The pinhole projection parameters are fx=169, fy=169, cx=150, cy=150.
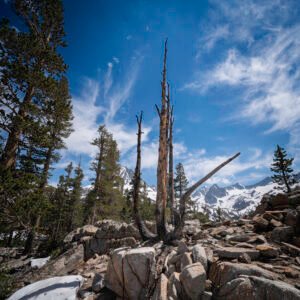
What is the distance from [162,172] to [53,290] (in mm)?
5983

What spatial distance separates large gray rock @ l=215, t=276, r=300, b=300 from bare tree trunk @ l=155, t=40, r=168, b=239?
4396mm

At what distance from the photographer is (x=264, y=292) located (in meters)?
3.22

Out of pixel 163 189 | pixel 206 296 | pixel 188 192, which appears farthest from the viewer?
pixel 163 189

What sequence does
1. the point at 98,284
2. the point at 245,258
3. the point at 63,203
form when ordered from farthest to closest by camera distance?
the point at 63,203
the point at 98,284
the point at 245,258

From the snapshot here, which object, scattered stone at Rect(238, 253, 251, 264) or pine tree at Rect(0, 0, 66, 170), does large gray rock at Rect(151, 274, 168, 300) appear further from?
pine tree at Rect(0, 0, 66, 170)

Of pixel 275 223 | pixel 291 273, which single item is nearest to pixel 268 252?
pixel 291 273

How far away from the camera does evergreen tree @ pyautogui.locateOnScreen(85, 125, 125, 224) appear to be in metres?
20.1

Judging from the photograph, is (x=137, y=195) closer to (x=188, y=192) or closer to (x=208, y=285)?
(x=188, y=192)

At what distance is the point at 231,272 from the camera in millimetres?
3867

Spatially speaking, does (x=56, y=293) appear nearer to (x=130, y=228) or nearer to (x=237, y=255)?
(x=237, y=255)

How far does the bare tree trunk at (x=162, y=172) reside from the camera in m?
Result: 8.00

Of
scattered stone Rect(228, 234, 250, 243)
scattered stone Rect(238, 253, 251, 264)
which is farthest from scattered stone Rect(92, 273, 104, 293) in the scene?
scattered stone Rect(228, 234, 250, 243)

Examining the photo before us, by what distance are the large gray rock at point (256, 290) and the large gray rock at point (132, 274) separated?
6.30ft

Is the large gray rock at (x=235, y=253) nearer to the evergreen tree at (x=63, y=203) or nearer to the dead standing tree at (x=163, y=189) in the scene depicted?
the dead standing tree at (x=163, y=189)
